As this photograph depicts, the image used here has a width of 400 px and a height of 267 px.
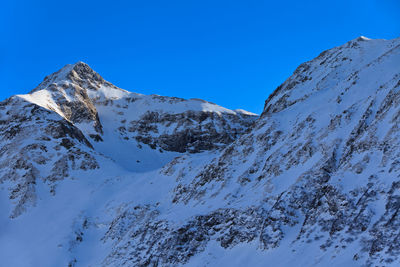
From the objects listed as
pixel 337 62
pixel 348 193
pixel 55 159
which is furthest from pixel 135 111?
pixel 348 193

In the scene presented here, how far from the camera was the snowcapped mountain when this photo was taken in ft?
68.6

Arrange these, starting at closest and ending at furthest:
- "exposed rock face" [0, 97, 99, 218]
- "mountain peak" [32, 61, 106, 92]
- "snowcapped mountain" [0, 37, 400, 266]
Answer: "snowcapped mountain" [0, 37, 400, 266] < "exposed rock face" [0, 97, 99, 218] < "mountain peak" [32, 61, 106, 92]

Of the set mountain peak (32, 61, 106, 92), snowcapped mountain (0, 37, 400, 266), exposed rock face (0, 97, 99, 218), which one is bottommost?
snowcapped mountain (0, 37, 400, 266)

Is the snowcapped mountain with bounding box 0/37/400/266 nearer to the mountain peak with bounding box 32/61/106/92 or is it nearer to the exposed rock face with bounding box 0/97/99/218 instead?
the exposed rock face with bounding box 0/97/99/218

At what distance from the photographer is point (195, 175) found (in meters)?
45.8

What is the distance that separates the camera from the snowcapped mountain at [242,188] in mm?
20922

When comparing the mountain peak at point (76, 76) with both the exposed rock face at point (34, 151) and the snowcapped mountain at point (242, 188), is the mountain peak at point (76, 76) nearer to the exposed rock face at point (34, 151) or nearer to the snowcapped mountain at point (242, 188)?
the snowcapped mountain at point (242, 188)

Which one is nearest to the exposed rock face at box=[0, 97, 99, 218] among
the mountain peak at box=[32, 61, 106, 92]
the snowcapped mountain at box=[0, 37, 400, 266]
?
the snowcapped mountain at box=[0, 37, 400, 266]

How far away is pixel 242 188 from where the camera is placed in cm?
3419

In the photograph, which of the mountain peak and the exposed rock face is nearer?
the exposed rock face

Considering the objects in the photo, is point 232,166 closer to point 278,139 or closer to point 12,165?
point 278,139

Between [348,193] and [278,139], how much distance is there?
1817 cm

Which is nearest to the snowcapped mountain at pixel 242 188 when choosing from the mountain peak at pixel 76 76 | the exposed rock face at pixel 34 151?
the exposed rock face at pixel 34 151

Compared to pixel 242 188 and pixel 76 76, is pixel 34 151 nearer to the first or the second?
pixel 242 188
